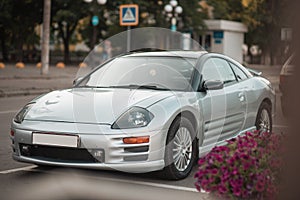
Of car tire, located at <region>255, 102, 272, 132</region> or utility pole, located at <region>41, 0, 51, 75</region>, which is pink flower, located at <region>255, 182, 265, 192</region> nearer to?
car tire, located at <region>255, 102, 272, 132</region>

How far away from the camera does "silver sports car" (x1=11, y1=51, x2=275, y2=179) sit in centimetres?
489

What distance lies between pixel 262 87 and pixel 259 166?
4414 millimetres

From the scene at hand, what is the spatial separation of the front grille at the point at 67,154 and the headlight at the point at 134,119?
0.32 m

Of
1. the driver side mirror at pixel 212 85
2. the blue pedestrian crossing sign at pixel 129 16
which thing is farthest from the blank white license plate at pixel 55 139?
the blue pedestrian crossing sign at pixel 129 16

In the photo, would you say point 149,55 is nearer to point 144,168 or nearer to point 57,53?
point 144,168

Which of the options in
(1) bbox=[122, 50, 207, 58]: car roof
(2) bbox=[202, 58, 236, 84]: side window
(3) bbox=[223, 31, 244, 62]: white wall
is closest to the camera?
(2) bbox=[202, 58, 236, 84]: side window

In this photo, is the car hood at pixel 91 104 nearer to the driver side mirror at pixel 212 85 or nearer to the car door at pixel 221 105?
the driver side mirror at pixel 212 85

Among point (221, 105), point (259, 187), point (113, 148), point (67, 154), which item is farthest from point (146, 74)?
point (259, 187)

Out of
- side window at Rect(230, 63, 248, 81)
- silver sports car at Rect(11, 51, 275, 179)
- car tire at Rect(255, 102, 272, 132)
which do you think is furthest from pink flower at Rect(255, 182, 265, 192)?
car tire at Rect(255, 102, 272, 132)

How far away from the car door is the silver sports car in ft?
0.04

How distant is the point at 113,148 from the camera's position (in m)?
4.84

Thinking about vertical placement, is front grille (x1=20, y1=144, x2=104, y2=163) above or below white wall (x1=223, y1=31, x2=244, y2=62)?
above

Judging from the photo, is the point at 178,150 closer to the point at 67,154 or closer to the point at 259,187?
the point at 67,154

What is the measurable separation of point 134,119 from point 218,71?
1943 mm
